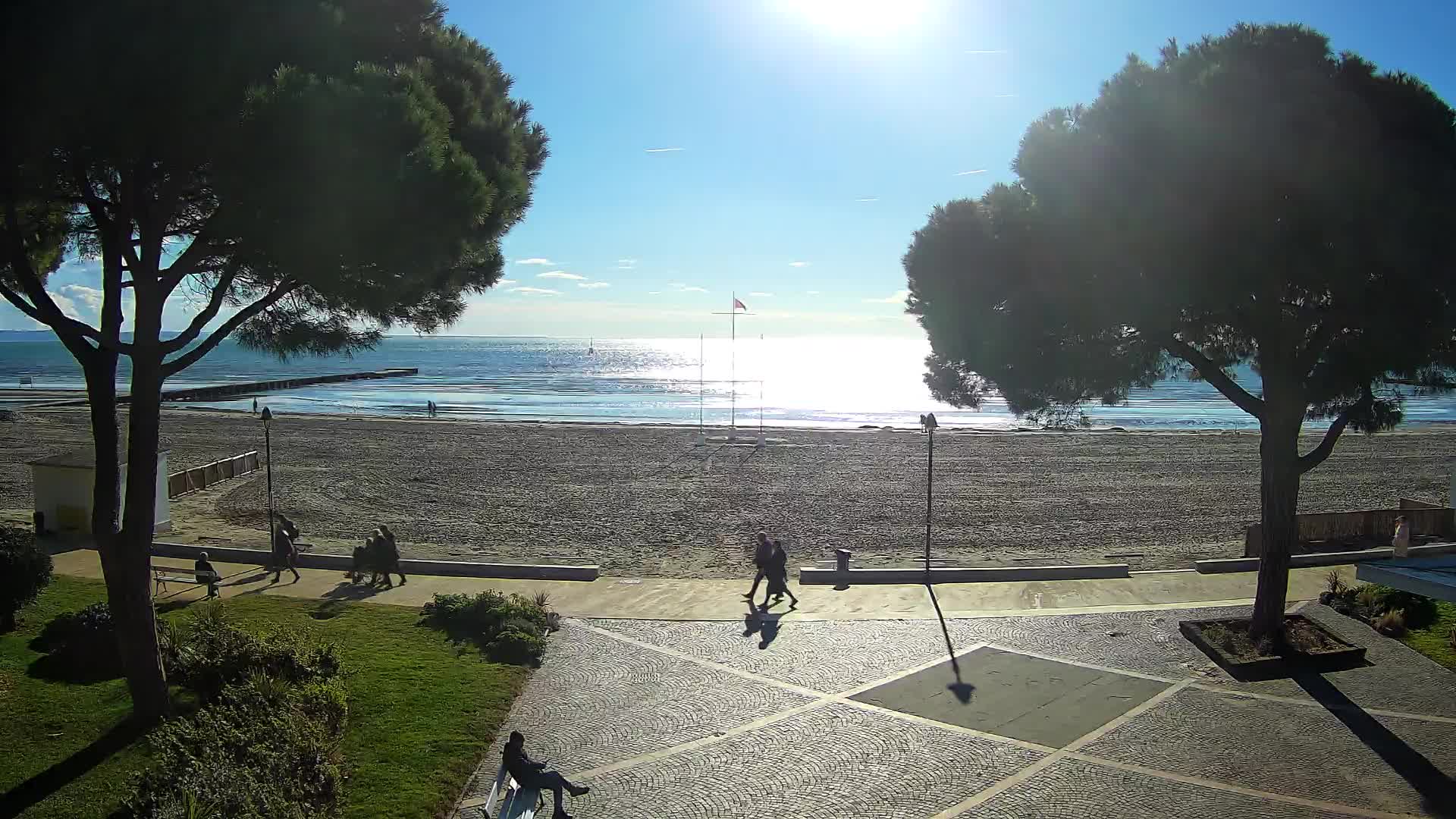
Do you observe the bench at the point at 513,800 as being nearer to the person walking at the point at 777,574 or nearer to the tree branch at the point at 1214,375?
the person walking at the point at 777,574

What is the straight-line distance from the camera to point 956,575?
53.9ft

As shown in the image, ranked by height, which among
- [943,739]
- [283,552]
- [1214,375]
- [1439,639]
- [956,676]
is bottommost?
[943,739]

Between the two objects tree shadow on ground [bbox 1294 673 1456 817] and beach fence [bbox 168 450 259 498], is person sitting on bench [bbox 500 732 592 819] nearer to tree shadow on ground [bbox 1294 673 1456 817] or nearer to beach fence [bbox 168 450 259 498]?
tree shadow on ground [bbox 1294 673 1456 817]

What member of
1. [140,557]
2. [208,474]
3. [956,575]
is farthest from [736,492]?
[140,557]

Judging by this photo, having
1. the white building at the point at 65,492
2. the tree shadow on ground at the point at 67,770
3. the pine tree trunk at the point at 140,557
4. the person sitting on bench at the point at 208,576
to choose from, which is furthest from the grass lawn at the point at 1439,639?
the white building at the point at 65,492

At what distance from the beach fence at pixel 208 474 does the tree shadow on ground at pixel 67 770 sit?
60.2 feet

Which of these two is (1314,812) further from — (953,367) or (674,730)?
(953,367)

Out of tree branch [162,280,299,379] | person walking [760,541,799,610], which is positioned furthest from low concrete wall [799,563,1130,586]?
tree branch [162,280,299,379]

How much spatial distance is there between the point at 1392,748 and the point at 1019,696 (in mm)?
3710

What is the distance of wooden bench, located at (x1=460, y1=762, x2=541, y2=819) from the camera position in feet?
24.0

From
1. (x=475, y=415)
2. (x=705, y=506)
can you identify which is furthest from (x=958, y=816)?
(x=475, y=415)

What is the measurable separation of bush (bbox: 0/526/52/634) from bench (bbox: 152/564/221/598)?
2.37 meters

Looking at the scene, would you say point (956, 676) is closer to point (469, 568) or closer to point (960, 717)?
point (960, 717)

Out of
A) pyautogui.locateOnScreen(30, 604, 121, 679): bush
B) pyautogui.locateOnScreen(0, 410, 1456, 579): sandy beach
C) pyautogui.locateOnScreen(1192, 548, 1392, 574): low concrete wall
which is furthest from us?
pyautogui.locateOnScreen(0, 410, 1456, 579): sandy beach
